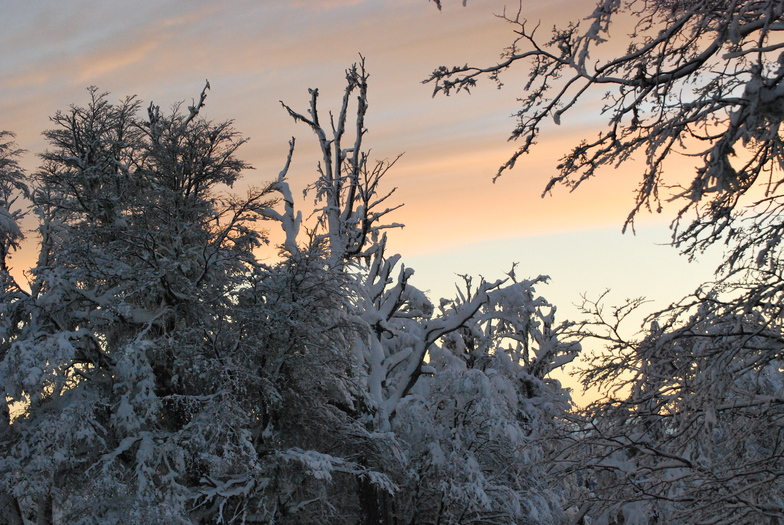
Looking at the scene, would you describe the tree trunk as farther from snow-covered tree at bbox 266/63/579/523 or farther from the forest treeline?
snow-covered tree at bbox 266/63/579/523

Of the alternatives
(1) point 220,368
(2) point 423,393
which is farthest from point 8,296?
(2) point 423,393

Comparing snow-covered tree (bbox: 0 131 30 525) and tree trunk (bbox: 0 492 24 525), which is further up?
snow-covered tree (bbox: 0 131 30 525)

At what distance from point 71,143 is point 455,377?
12.1m

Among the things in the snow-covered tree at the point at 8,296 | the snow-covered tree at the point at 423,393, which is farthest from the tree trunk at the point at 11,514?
the snow-covered tree at the point at 423,393

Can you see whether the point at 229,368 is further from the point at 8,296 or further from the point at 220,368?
the point at 8,296

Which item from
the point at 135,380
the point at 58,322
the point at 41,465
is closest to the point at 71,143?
the point at 58,322

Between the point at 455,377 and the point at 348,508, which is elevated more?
the point at 455,377

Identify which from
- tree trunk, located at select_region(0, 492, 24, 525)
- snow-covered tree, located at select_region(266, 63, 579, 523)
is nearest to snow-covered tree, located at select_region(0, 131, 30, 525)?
tree trunk, located at select_region(0, 492, 24, 525)

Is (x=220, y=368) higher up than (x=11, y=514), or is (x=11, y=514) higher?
(x=220, y=368)

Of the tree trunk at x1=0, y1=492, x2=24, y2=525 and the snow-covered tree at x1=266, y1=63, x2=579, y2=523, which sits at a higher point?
the snow-covered tree at x1=266, y1=63, x2=579, y2=523

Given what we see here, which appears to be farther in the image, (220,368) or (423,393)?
(423,393)

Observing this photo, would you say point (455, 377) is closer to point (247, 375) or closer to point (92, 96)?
point (247, 375)

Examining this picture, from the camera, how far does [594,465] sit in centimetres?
790

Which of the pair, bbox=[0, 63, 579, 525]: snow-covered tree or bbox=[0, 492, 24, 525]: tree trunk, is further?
bbox=[0, 492, 24, 525]: tree trunk
